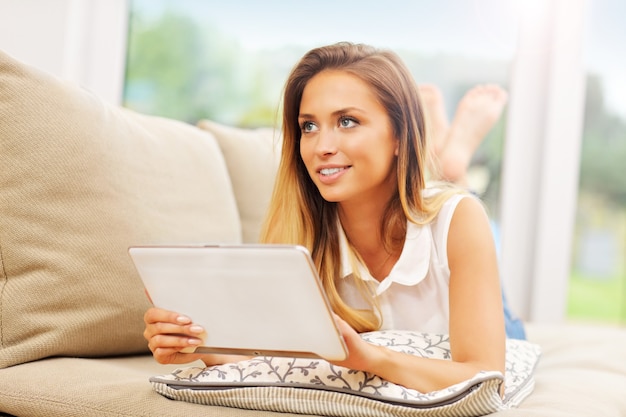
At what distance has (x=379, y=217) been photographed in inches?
54.6

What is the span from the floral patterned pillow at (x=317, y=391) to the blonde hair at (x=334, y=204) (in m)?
0.27

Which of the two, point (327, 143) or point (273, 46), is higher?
point (273, 46)

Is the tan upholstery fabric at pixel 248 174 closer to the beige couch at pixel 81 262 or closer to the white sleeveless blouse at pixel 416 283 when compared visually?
the beige couch at pixel 81 262

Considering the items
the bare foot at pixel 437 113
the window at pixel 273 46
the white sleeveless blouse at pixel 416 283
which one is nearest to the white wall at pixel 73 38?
the window at pixel 273 46

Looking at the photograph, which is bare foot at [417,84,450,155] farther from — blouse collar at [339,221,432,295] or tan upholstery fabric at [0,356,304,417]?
tan upholstery fabric at [0,356,304,417]

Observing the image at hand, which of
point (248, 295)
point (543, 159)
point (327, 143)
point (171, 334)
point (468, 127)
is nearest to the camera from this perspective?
point (248, 295)

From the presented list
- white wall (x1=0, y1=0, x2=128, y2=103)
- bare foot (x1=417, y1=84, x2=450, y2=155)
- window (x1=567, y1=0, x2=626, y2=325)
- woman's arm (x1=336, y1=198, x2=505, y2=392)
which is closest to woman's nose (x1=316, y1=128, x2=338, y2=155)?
woman's arm (x1=336, y1=198, x2=505, y2=392)

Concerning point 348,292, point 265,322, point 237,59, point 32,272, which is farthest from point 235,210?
point 237,59

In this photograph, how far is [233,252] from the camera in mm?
917

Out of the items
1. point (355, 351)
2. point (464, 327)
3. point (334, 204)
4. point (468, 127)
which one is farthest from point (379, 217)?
point (468, 127)

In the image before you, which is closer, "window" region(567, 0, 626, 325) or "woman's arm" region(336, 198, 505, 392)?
"woman's arm" region(336, 198, 505, 392)

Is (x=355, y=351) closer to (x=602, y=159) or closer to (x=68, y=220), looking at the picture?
(x=68, y=220)

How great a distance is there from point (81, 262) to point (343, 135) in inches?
19.2

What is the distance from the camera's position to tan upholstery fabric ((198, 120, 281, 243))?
6.31ft
